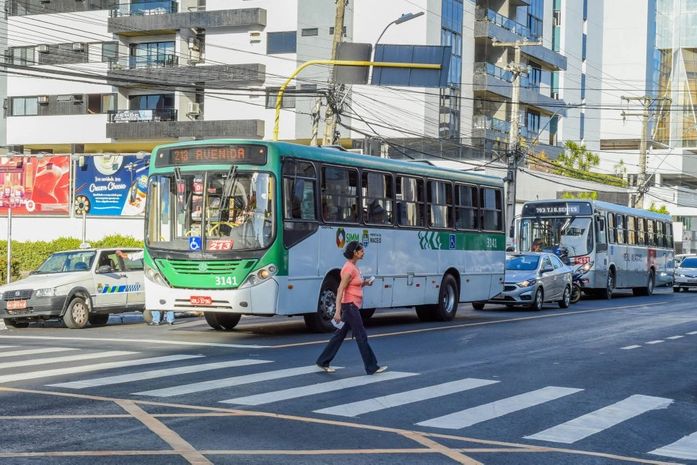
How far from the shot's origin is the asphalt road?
9.00 m

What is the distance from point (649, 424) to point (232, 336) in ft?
34.1

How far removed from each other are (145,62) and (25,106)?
8.16 m

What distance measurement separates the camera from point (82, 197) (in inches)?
1746

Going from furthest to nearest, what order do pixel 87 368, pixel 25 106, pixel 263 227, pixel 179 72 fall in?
pixel 25 106
pixel 179 72
pixel 263 227
pixel 87 368

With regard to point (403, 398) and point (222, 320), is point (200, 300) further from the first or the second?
point (403, 398)

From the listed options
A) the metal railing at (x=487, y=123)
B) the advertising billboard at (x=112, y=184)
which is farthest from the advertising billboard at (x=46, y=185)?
the metal railing at (x=487, y=123)

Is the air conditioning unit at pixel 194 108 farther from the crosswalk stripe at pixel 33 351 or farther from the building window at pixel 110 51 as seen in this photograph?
the crosswalk stripe at pixel 33 351

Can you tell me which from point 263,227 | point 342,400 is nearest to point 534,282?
point 263,227

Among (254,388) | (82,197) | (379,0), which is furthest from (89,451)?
(379,0)

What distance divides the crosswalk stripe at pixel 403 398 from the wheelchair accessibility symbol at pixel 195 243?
22.3ft

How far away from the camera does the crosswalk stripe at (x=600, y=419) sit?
396 inches

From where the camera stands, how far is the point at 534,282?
30.7m

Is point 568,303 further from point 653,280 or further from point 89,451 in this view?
point 89,451

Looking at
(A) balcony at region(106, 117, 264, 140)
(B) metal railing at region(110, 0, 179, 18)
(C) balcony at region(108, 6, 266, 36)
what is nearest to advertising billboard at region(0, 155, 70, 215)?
(A) balcony at region(106, 117, 264, 140)
